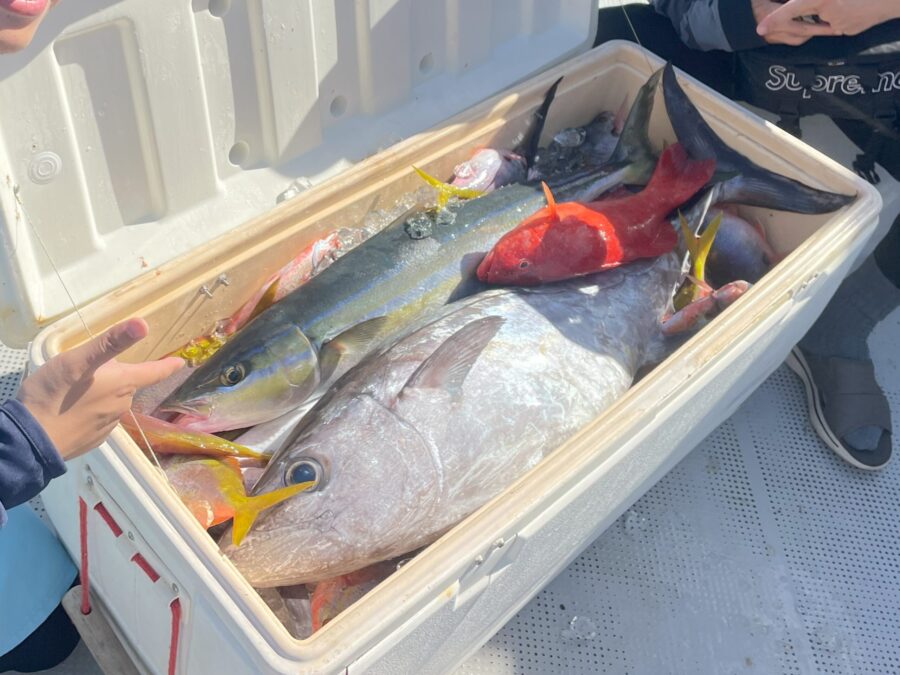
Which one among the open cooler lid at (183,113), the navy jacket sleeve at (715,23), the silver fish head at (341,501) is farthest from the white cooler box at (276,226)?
the navy jacket sleeve at (715,23)

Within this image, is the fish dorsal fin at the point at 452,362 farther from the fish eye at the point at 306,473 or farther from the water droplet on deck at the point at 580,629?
the water droplet on deck at the point at 580,629

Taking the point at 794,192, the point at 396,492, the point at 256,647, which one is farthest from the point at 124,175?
the point at 794,192

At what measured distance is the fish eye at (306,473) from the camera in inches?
54.2

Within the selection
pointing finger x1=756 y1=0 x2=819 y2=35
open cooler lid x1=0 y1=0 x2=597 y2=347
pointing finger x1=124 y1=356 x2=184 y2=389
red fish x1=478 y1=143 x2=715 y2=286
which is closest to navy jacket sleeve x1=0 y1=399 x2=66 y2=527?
pointing finger x1=124 y1=356 x2=184 y2=389

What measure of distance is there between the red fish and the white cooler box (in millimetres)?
283

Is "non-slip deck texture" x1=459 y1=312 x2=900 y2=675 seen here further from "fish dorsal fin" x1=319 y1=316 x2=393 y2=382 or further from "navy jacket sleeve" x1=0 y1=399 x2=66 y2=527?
"navy jacket sleeve" x1=0 y1=399 x2=66 y2=527

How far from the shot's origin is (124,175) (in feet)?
5.98

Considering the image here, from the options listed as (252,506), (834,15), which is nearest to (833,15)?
(834,15)

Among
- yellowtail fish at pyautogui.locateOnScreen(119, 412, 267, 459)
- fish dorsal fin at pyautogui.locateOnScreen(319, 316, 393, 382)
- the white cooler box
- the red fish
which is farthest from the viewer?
the red fish

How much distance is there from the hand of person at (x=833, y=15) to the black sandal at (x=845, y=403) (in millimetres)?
913

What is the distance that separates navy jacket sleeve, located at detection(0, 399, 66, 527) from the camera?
1131 mm

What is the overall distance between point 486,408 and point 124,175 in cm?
96

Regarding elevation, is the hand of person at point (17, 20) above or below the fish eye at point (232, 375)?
above

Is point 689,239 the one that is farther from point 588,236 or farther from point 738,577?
point 738,577
